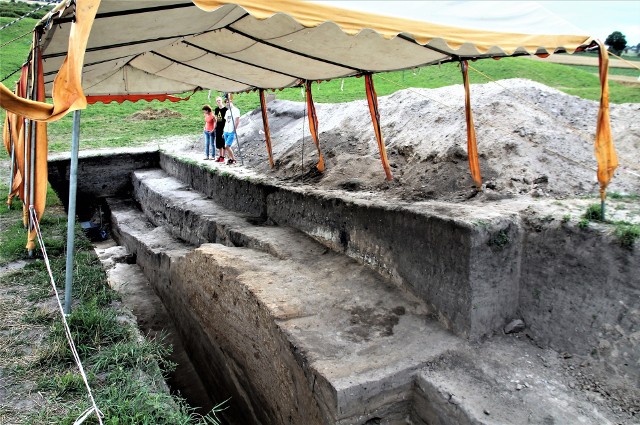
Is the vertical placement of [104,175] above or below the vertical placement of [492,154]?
below

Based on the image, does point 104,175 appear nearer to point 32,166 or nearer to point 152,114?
point 152,114

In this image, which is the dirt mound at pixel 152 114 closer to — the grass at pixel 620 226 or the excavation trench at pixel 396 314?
the excavation trench at pixel 396 314

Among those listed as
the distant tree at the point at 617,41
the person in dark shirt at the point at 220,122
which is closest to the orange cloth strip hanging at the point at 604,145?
the person in dark shirt at the point at 220,122

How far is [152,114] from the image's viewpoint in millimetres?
19500

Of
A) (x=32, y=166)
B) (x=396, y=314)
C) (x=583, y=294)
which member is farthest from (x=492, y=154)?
(x=32, y=166)

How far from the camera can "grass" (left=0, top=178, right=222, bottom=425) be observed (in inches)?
114

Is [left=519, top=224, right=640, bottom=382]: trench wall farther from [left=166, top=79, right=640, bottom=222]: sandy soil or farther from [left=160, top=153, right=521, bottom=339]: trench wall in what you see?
[left=166, top=79, right=640, bottom=222]: sandy soil

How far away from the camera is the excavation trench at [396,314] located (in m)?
3.67

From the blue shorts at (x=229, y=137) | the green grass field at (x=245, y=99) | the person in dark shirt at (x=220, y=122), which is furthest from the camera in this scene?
the green grass field at (x=245, y=99)

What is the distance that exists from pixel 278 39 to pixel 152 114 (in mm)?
15793

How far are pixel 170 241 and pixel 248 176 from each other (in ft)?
7.13

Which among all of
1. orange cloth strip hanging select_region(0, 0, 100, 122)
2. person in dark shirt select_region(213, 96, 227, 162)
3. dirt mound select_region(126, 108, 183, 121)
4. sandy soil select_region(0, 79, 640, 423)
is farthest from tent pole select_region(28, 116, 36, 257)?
dirt mound select_region(126, 108, 183, 121)

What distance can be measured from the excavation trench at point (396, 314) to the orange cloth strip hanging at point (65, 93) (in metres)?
2.61

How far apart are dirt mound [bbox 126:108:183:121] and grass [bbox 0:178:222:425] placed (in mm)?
15097
